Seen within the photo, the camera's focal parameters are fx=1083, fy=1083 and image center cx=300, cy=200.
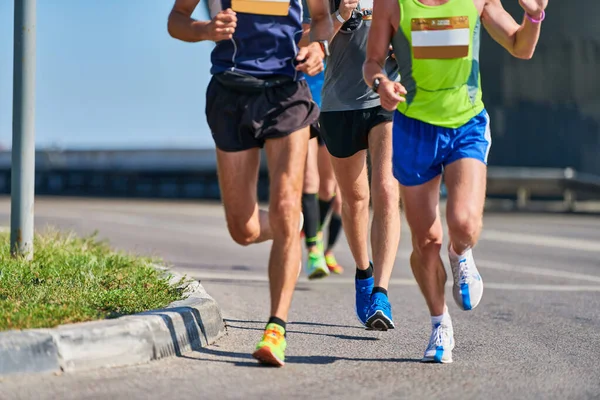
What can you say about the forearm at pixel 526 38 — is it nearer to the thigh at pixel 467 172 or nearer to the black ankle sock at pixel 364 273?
the thigh at pixel 467 172

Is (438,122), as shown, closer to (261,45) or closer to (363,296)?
(261,45)

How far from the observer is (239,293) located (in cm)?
800

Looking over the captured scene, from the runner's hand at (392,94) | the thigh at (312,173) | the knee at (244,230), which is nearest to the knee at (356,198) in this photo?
the knee at (244,230)

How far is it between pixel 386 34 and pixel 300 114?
0.60 metres

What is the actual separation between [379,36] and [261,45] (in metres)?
0.59

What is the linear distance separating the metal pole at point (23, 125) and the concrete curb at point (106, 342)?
2128 millimetres

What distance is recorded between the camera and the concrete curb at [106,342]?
4.51 m

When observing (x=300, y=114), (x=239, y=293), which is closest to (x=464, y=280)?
(x=300, y=114)

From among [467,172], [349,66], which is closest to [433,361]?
[467,172]

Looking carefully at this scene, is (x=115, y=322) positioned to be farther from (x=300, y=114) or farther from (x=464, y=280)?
(x=464, y=280)

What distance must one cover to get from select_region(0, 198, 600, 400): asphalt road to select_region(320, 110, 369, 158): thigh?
104 cm

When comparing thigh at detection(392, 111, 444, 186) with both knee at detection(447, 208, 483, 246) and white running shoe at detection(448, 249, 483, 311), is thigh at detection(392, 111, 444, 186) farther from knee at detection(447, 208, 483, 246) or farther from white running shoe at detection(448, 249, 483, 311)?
white running shoe at detection(448, 249, 483, 311)

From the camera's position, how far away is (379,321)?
5.79 m

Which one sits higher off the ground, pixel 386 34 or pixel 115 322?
pixel 386 34
